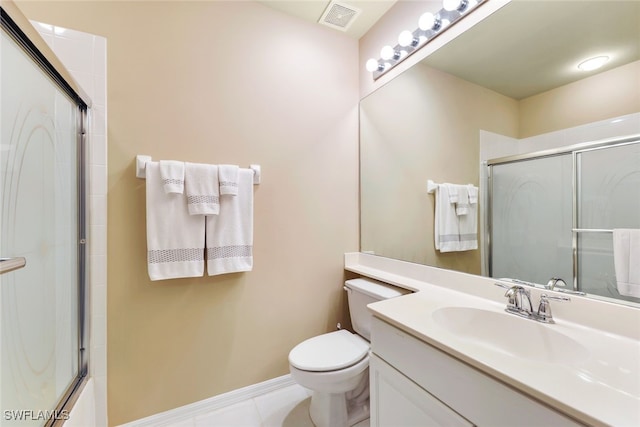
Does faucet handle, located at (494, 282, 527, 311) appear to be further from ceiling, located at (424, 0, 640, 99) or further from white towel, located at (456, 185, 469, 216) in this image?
ceiling, located at (424, 0, 640, 99)

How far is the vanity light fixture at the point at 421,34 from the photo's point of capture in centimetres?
128

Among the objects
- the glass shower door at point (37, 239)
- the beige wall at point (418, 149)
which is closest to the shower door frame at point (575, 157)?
the beige wall at point (418, 149)

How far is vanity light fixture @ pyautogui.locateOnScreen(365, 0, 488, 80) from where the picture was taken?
4.18 ft

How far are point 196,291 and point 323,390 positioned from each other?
2.79 feet

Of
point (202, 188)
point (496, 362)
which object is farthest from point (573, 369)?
point (202, 188)

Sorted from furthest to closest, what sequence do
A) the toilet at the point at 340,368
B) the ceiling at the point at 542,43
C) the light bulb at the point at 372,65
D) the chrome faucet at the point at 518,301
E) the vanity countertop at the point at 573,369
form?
the light bulb at the point at 372,65 < the toilet at the point at 340,368 < the chrome faucet at the point at 518,301 < the ceiling at the point at 542,43 < the vanity countertop at the point at 573,369

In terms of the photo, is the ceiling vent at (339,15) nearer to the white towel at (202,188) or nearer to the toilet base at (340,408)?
the white towel at (202,188)

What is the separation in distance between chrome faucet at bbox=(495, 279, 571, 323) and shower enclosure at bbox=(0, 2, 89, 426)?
66.1 inches

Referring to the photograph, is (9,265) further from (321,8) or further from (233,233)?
(321,8)

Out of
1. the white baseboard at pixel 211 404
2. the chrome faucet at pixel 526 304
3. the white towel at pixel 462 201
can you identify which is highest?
the white towel at pixel 462 201

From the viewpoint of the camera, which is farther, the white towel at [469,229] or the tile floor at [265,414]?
the tile floor at [265,414]

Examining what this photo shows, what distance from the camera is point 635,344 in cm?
75

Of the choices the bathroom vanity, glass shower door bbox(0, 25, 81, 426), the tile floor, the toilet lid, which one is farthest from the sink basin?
glass shower door bbox(0, 25, 81, 426)

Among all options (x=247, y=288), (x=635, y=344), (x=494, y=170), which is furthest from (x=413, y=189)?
(x=247, y=288)
